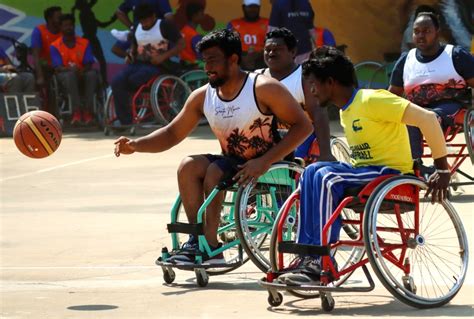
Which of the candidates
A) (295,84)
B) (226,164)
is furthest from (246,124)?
(295,84)

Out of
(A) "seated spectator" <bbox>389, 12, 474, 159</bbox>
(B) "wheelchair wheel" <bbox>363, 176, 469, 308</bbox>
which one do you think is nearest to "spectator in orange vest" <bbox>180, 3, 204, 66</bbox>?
(A) "seated spectator" <bbox>389, 12, 474, 159</bbox>

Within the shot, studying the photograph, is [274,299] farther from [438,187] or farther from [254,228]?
[254,228]

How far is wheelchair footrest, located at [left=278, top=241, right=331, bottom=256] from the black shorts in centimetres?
99

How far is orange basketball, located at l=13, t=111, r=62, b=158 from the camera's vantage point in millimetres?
10680

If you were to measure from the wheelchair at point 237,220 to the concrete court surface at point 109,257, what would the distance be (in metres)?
0.14

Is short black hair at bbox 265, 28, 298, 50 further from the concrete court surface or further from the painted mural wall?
the painted mural wall

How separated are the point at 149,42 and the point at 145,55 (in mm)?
199

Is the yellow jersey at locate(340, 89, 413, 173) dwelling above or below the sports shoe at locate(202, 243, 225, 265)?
above

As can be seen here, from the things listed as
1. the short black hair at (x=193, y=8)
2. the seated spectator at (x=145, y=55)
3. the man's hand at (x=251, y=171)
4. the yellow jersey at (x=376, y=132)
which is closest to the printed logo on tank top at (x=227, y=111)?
the man's hand at (x=251, y=171)

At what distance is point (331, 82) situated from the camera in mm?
8086

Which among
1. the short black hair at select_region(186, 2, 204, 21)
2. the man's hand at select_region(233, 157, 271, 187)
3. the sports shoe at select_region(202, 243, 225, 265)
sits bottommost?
the short black hair at select_region(186, 2, 204, 21)

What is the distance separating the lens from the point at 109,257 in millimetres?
10125

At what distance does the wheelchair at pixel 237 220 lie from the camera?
344 inches

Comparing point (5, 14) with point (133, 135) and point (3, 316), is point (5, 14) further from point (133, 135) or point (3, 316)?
point (3, 316)
